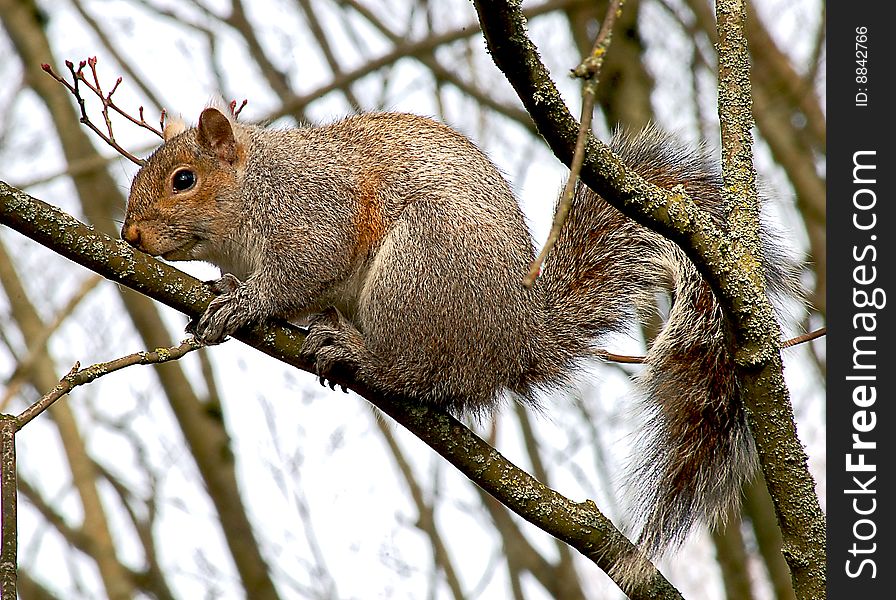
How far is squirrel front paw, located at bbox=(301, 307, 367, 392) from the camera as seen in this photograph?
300 cm

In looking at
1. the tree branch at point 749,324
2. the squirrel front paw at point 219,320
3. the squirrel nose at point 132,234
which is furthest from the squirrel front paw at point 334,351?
the tree branch at point 749,324

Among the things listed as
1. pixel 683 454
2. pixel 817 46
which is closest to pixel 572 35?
pixel 817 46

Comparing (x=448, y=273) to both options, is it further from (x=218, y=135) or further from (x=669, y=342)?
(x=218, y=135)

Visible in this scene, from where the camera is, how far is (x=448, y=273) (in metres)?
3.12

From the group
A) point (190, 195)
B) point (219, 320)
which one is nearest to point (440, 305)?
point (219, 320)

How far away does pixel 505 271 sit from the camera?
3160 millimetres

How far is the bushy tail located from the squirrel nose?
122 centimetres

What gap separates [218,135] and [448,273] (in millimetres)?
898

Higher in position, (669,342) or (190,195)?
(190,195)

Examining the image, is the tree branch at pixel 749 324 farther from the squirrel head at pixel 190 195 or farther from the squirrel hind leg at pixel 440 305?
the squirrel head at pixel 190 195

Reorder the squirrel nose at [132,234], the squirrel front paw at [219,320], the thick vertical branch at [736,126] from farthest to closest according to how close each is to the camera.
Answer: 1. the squirrel nose at [132,234]
2. the squirrel front paw at [219,320]
3. the thick vertical branch at [736,126]

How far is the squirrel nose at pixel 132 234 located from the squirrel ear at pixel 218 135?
37 centimetres

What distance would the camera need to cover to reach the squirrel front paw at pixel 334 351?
118 inches

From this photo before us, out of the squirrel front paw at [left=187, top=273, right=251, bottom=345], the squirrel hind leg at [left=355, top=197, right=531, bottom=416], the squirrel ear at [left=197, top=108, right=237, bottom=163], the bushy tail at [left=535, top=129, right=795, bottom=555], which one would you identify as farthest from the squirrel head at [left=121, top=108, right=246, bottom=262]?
the bushy tail at [left=535, top=129, right=795, bottom=555]
